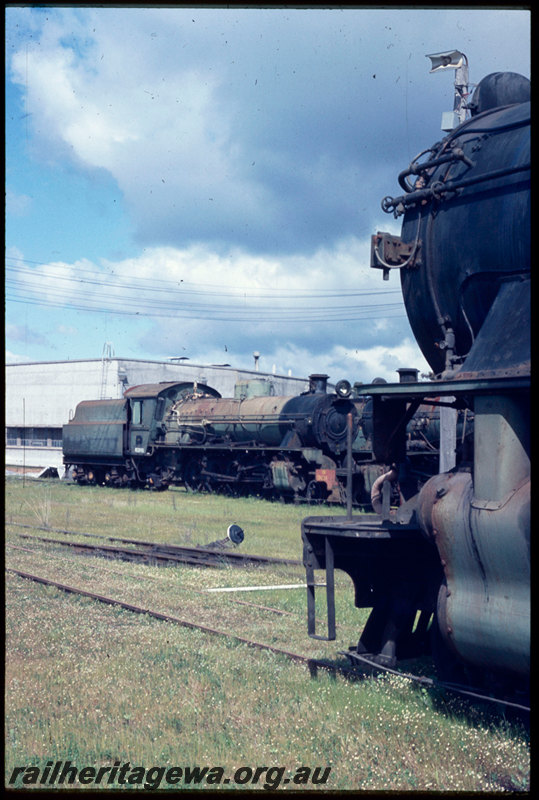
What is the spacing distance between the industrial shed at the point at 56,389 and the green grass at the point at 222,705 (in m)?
35.3

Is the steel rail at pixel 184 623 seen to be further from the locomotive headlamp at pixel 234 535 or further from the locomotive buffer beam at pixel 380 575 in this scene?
the locomotive headlamp at pixel 234 535

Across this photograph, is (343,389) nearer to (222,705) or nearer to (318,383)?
(318,383)

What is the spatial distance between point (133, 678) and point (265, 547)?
820 centimetres

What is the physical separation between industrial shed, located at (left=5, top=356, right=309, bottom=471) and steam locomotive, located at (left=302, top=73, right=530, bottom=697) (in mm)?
37966

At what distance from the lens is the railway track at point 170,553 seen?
492 inches

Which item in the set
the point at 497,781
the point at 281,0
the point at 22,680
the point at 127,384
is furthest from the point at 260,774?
the point at 127,384

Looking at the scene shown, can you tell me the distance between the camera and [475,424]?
14.6 feet

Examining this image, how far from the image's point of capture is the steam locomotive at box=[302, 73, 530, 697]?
14.1 ft

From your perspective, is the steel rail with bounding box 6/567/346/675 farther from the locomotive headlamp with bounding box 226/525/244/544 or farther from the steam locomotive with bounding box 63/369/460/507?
the steam locomotive with bounding box 63/369/460/507

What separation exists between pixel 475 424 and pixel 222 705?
275 centimetres

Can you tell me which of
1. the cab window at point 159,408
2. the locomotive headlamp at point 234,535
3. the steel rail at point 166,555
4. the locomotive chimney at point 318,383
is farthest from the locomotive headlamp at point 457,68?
the cab window at point 159,408

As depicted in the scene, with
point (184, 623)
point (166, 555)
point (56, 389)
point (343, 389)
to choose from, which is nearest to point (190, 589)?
point (184, 623)

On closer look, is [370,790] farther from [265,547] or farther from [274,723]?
[265,547]

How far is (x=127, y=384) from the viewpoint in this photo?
45.5 m
